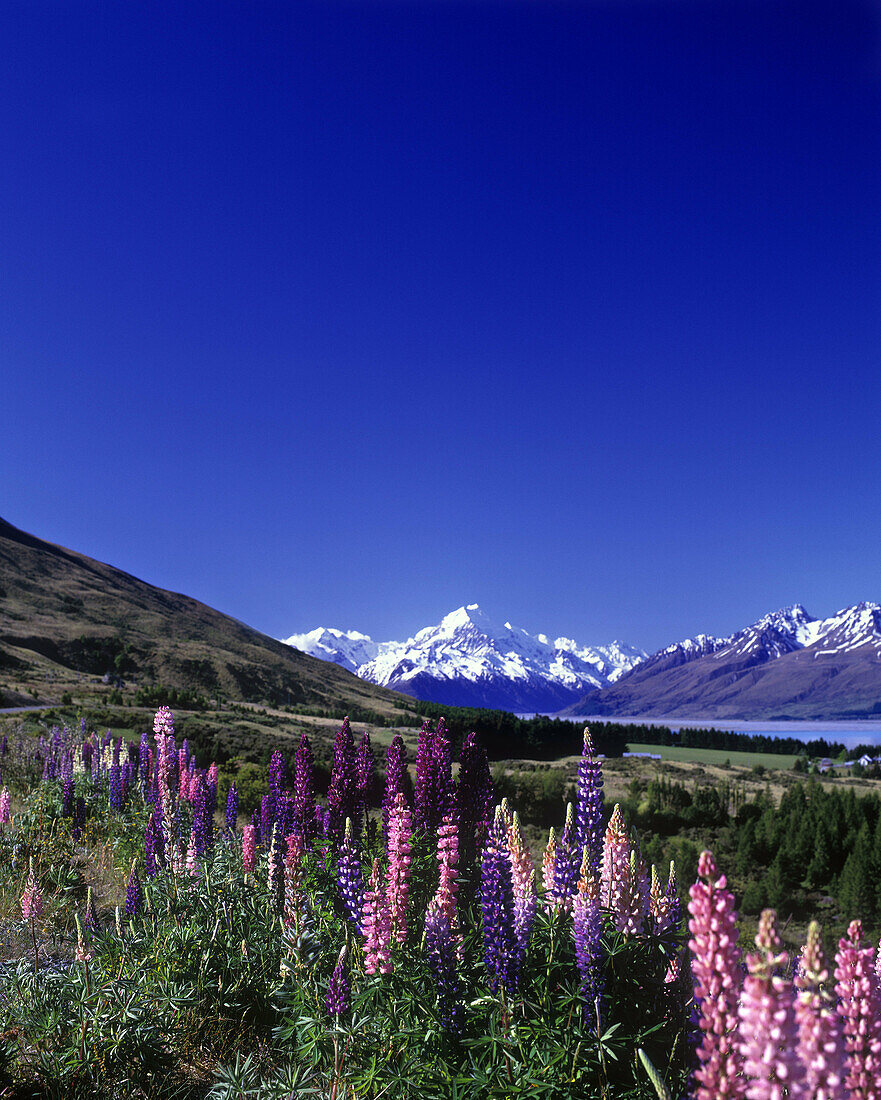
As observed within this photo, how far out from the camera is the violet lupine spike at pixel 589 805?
5105 millimetres

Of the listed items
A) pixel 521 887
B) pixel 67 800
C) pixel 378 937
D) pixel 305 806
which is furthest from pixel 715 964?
pixel 67 800

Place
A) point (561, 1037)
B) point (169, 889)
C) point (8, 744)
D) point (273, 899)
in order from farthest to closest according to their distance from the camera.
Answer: point (8, 744)
point (169, 889)
point (273, 899)
point (561, 1037)

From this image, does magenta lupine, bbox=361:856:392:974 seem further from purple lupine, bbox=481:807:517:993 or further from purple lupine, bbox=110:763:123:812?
purple lupine, bbox=110:763:123:812

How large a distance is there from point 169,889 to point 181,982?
2.02m

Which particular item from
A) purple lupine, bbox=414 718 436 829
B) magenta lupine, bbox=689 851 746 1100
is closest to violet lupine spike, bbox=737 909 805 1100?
magenta lupine, bbox=689 851 746 1100

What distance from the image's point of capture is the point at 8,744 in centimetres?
2075

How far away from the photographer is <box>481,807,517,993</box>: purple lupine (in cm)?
420

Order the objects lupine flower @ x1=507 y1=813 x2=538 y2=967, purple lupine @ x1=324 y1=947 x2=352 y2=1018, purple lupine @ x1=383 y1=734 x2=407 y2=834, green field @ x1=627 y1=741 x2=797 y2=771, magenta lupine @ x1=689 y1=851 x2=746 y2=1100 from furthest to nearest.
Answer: green field @ x1=627 y1=741 x2=797 y2=771 < purple lupine @ x1=383 y1=734 x2=407 y2=834 < lupine flower @ x1=507 y1=813 x2=538 y2=967 < purple lupine @ x1=324 y1=947 x2=352 y2=1018 < magenta lupine @ x1=689 y1=851 x2=746 y2=1100

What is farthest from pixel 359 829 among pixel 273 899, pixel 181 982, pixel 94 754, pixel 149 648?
pixel 149 648

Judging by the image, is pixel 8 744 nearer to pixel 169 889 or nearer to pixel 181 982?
pixel 169 889

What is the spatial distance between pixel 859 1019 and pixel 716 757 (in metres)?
66.3

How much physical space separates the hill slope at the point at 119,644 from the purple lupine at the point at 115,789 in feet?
290

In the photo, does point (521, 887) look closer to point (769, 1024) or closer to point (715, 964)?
point (715, 964)

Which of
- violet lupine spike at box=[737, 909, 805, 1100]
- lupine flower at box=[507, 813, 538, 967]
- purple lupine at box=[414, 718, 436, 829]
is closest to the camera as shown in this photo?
violet lupine spike at box=[737, 909, 805, 1100]
